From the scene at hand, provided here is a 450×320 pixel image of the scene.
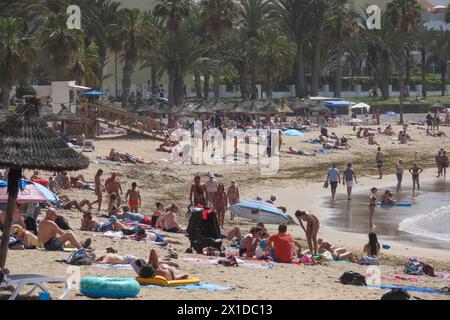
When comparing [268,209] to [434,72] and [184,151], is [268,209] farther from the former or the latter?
[434,72]

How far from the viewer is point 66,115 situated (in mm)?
35094

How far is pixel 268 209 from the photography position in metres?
20.6

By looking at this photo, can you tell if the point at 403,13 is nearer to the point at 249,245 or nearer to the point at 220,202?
the point at 220,202

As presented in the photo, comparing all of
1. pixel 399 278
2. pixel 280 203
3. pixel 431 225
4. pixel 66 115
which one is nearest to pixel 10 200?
pixel 399 278

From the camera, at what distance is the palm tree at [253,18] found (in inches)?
2484

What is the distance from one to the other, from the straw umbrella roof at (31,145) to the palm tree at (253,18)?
167 ft

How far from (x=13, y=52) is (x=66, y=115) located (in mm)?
4815

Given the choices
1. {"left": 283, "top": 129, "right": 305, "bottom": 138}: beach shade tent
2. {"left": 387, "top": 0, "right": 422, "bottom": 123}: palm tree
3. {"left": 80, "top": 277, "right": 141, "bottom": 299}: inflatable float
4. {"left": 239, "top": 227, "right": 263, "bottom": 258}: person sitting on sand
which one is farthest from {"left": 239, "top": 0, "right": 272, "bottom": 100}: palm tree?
{"left": 80, "top": 277, "right": 141, "bottom": 299}: inflatable float

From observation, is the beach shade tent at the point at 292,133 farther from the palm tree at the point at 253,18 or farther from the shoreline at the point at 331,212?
the palm tree at the point at 253,18


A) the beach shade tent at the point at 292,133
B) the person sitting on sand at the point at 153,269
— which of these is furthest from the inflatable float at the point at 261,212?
the beach shade tent at the point at 292,133

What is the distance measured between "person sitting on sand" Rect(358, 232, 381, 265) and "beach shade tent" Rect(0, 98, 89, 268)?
657cm

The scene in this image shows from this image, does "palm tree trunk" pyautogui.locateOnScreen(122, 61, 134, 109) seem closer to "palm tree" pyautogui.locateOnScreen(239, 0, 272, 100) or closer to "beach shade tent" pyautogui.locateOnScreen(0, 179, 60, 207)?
"palm tree" pyautogui.locateOnScreen(239, 0, 272, 100)

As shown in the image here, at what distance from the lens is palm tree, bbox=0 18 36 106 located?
124 feet
